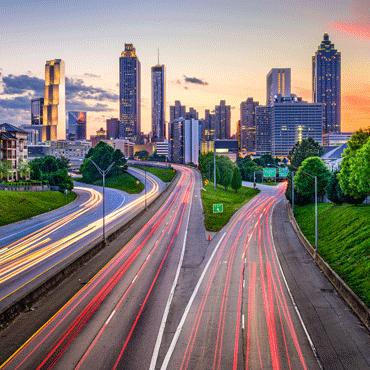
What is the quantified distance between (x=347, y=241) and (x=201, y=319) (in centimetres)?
2365

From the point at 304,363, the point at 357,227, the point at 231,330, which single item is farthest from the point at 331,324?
the point at 357,227

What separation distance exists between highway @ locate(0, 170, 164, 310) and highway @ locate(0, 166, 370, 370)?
18.7ft

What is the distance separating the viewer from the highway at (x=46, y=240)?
27.9 meters

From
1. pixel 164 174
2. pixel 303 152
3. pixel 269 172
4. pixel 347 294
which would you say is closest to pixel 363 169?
pixel 347 294

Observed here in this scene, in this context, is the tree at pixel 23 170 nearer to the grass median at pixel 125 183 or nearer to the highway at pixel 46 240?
the highway at pixel 46 240

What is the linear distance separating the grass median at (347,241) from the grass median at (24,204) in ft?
158

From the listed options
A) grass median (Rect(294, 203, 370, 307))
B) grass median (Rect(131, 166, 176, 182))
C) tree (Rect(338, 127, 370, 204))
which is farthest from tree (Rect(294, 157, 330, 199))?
grass median (Rect(131, 166, 176, 182))

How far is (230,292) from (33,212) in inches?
1864

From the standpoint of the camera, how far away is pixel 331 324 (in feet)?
65.6

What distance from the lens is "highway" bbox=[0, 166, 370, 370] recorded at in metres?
16.2

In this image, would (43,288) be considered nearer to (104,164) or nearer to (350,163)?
(350,163)

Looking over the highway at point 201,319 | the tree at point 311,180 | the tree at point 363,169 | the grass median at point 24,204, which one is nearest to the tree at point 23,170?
the grass median at point 24,204

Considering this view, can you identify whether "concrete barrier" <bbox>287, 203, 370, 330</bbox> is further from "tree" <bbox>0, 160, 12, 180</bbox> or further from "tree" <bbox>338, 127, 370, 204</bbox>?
"tree" <bbox>0, 160, 12, 180</bbox>

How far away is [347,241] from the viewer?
36.1m
